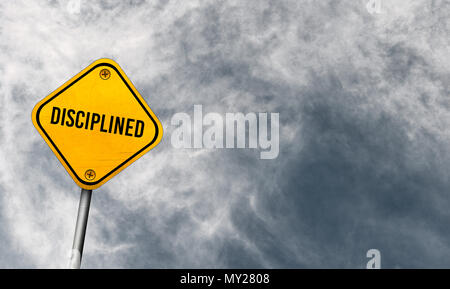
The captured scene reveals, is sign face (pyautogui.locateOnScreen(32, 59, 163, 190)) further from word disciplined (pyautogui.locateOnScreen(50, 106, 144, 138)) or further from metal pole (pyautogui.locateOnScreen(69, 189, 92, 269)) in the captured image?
metal pole (pyautogui.locateOnScreen(69, 189, 92, 269))

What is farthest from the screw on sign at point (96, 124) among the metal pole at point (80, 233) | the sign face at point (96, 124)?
the metal pole at point (80, 233)

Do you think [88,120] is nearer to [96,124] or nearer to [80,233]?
[96,124]

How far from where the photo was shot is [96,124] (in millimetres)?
2932

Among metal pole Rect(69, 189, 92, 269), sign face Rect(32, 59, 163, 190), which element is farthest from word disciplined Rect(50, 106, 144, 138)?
metal pole Rect(69, 189, 92, 269)

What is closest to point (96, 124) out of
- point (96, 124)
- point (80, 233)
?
point (96, 124)

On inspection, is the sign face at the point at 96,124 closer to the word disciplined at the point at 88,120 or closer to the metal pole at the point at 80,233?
the word disciplined at the point at 88,120

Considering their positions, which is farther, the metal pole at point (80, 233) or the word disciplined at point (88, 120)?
the word disciplined at point (88, 120)

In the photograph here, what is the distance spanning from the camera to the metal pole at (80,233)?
219 cm

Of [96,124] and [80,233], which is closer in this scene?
[80,233]

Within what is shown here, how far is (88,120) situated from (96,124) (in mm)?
72

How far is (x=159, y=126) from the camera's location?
3.20 m

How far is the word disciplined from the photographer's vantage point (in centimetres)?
291
